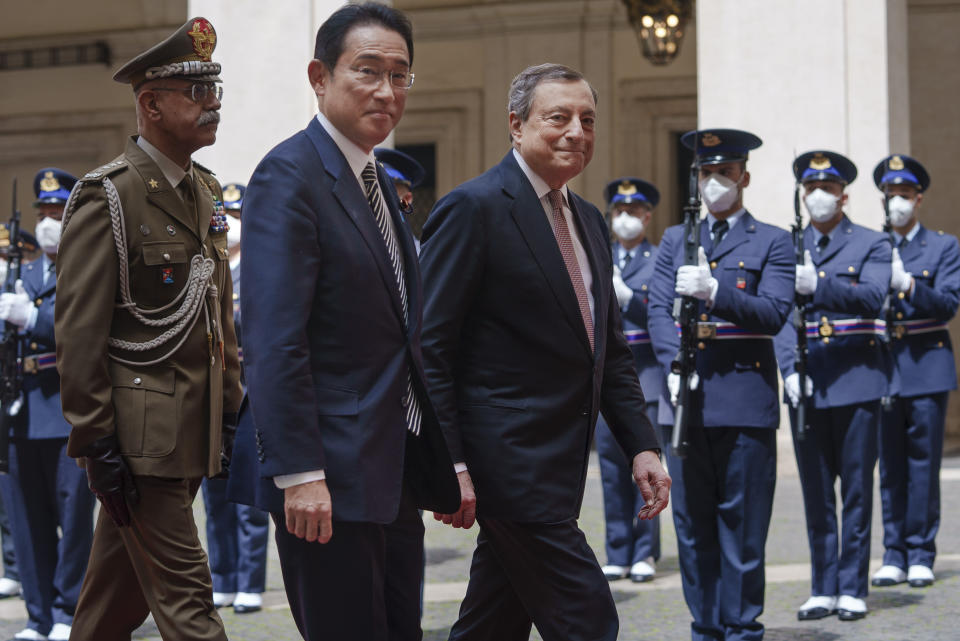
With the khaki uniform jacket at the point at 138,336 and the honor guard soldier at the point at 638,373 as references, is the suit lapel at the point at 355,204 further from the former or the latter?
the honor guard soldier at the point at 638,373

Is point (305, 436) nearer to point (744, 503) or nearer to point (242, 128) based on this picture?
point (744, 503)

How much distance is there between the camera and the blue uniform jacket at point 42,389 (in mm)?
6402

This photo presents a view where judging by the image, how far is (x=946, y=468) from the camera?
11695 mm

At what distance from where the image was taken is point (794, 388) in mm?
6730

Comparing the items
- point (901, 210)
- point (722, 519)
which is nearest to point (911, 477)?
point (901, 210)

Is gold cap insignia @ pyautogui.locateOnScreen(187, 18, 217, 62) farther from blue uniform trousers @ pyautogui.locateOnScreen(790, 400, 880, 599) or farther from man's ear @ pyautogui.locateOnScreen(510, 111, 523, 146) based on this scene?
blue uniform trousers @ pyautogui.locateOnScreen(790, 400, 880, 599)

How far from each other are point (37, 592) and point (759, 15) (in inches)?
261

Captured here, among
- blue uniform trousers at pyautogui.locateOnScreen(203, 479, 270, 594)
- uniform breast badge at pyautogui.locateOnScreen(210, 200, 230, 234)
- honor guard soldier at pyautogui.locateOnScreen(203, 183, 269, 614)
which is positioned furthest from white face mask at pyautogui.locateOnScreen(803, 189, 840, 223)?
uniform breast badge at pyautogui.locateOnScreen(210, 200, 230, 234)

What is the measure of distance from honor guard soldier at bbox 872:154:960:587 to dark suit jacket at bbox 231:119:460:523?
4.48 meters

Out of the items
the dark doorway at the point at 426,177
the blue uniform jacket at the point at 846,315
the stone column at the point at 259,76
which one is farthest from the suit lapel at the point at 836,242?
the dark doorway at the point at 426,177

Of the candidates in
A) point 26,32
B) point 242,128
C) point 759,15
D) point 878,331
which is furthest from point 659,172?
point 878,331

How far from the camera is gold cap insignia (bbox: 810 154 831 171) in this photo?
704 cm

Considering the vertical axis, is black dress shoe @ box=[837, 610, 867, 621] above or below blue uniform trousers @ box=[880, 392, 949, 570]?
below

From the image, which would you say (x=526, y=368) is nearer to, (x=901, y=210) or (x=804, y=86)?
(x=901, y=210)
